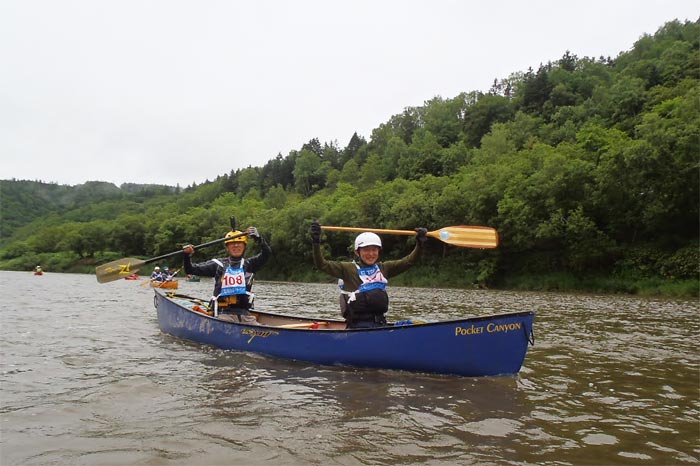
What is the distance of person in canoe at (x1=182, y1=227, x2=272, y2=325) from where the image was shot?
9.11 metres

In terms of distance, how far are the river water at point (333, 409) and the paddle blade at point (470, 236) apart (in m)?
2.01

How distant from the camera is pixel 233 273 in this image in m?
9.11

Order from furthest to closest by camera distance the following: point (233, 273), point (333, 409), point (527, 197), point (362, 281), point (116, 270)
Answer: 1. point (527, 197)
2. point (116, 270)
3. point (233, 273)
4. point (362, 281)
5. point (333, 409)

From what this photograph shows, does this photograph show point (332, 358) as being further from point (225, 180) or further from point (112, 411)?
point (225, 180)

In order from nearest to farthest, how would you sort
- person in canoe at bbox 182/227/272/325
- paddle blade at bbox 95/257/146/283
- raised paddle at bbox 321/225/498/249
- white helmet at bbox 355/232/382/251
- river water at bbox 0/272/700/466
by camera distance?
river water at bbox 0/272/700/466
white helmet at bbox 355/232/382/251
raised paddle at bbox 321/225/498/249
person in canoe at bbox 182/227/272/325
paddle blade at bbox 95/257/146/283

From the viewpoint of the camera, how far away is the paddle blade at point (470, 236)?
851 centimetres

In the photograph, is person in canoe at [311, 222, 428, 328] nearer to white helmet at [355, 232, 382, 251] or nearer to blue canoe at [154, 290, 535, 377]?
white helmet at [355, 232, 382, 251]

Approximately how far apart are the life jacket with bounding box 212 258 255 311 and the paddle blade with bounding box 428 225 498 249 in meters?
3.58

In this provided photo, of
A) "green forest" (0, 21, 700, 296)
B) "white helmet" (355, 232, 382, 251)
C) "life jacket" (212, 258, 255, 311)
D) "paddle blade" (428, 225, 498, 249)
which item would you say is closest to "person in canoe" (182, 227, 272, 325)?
"life jacket" (212, 258, 255, 311)

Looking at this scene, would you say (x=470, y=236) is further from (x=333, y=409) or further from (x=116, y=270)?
(x=116, y=270)

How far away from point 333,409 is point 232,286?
4641mm

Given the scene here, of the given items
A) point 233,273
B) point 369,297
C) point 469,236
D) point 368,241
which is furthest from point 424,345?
point 233,273

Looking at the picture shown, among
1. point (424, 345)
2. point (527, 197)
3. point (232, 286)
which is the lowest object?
point (424, 345)

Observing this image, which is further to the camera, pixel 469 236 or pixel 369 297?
pixel 469 236
